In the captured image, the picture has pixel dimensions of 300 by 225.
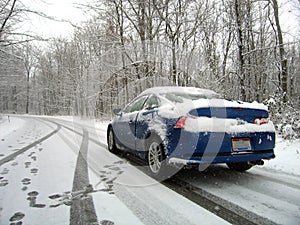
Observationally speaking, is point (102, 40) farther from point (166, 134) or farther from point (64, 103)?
point (64, 103)

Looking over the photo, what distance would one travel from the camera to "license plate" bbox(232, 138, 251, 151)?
3.45 metres

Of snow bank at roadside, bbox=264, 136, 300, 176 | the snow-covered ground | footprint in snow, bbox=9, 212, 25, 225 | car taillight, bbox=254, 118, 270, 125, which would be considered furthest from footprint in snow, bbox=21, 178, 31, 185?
snow bank at roadside, bbox=264, 136, 300, 176

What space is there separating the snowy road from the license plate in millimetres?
579

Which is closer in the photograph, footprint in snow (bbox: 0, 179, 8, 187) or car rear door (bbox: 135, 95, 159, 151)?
footprint in snow (bbox: 0, 179, 8, 187)

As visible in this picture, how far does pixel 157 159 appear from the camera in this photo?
3.97 metres

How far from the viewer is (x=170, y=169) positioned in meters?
4.20

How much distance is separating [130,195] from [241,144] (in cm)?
180

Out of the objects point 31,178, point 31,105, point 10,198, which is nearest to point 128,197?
point 10,198

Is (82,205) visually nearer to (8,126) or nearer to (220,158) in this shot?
(220,158)

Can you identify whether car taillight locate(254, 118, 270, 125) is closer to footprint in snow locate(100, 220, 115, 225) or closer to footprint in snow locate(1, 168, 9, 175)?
footprint in snow locate(100, 220, 115, 225)

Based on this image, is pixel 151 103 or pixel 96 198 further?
pixel 151 103

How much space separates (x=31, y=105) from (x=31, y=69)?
1397 centimetres

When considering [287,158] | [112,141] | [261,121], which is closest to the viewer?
[261,121]

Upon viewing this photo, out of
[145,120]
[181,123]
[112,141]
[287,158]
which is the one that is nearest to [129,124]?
[145,120]
